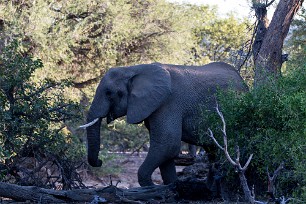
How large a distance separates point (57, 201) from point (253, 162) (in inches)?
117

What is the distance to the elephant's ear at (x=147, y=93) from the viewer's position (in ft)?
40.9

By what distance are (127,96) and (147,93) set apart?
42cm

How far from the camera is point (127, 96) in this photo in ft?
42.0

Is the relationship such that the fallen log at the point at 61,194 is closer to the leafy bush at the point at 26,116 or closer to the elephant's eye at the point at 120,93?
the leafy bush at the point at 26,116

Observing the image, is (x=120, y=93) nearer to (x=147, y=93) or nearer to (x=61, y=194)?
(x=147, y=93)

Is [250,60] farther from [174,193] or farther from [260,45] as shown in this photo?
[174,193]

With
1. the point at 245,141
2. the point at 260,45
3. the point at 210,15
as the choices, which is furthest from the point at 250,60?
the point at 210,15

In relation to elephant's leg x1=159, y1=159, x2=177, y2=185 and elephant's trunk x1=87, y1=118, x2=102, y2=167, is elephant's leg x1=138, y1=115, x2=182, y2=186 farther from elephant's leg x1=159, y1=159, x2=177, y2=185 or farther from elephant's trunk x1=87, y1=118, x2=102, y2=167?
elephant's trunk x1=87, y1=118, x2=102, y2=167

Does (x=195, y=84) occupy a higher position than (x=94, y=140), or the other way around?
(x=195, y=84)

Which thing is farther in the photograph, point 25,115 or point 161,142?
point 25,115

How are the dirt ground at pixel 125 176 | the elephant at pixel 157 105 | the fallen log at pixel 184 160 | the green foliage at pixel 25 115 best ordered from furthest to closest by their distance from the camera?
the dirt ground at pixel 125 176 < the fallen log at pixel 184 160 < the elephant at pixel 157 105 < the green foliage at pixel 25 115

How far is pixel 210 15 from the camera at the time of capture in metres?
35.6

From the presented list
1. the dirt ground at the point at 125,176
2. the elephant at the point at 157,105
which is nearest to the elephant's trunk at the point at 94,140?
the elephant at the point at 157,105

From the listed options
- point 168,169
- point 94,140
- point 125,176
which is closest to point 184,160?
point 168,169
